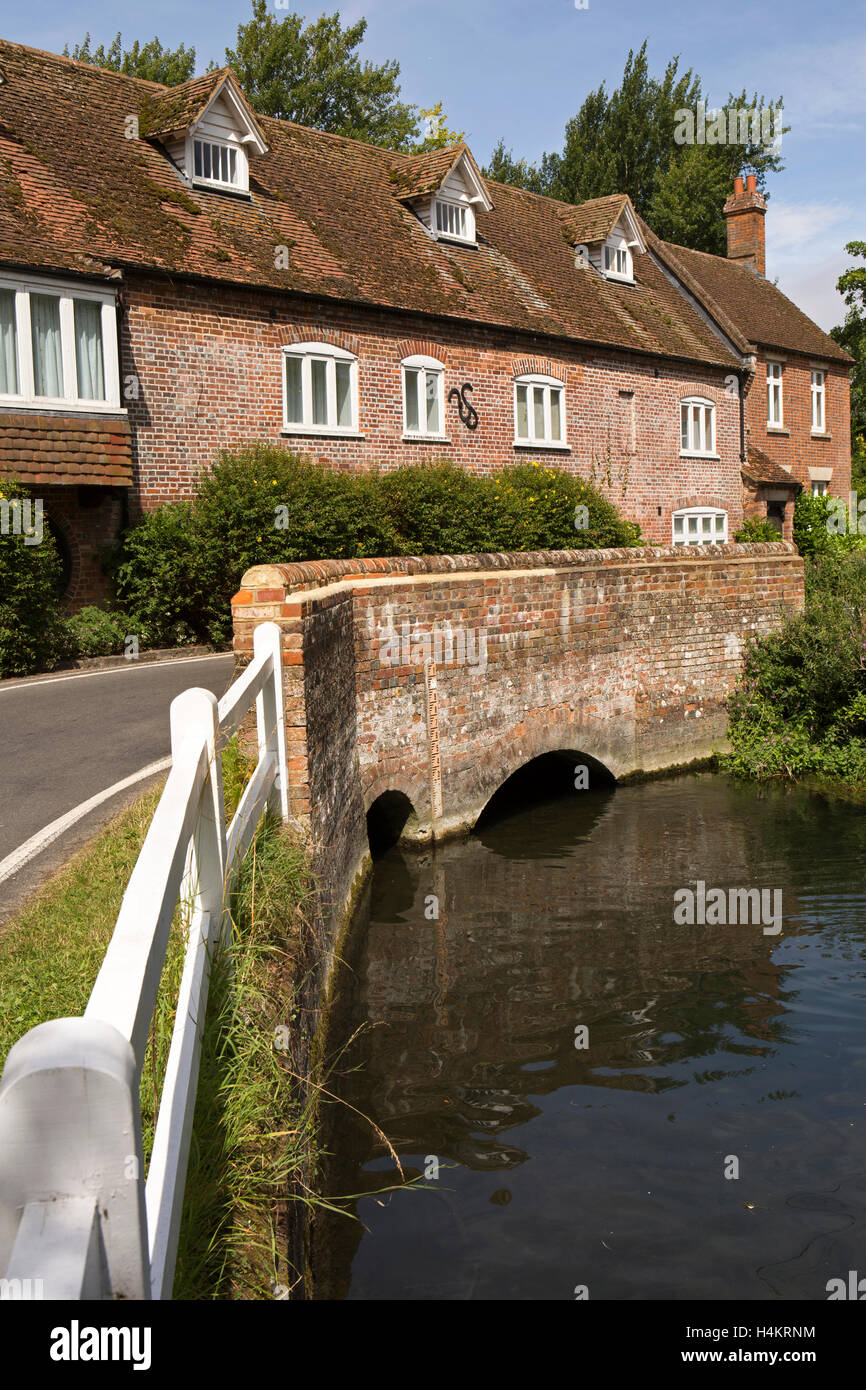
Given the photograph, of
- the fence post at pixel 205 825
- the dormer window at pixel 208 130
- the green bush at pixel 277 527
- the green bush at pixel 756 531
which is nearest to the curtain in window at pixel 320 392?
the green bush at pixel 277 527

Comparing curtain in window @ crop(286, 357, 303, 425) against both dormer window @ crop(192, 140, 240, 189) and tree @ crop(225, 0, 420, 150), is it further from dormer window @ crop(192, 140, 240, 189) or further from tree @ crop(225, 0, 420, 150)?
tree @ crop(225, 0, 420, 150)

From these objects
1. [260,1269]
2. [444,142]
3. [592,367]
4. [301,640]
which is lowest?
[260,1269]

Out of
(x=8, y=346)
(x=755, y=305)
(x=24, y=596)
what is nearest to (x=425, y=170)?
(x=8, y=346)

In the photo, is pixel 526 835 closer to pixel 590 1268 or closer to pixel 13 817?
pixel 13 817

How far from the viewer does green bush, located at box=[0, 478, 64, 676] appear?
1468 centimetres

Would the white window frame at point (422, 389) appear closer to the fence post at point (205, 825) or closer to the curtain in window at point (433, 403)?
the curtain in window at point (433, 403)

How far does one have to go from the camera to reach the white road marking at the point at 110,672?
13.5 m

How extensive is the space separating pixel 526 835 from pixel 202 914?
8.89m

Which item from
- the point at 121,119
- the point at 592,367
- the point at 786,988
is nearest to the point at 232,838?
the point at 786,988

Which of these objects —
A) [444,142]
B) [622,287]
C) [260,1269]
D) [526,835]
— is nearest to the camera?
[260,1269]

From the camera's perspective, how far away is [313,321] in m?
20.1

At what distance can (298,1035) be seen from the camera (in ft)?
16.6

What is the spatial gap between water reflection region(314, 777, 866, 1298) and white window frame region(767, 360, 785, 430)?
2343cm

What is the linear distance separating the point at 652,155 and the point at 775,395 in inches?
1036
